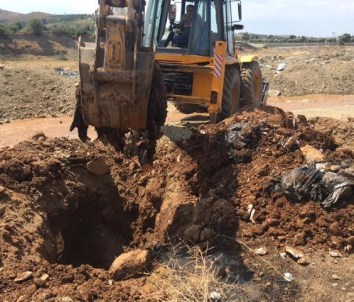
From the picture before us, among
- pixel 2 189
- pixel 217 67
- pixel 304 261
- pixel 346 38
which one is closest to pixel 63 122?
pixel 217 67

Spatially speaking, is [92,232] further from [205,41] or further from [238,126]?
[205,41]

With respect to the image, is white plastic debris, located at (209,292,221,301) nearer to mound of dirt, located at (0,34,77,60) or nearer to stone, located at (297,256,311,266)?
stone, located at (297,256,311,266)

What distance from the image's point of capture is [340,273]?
4770 mm

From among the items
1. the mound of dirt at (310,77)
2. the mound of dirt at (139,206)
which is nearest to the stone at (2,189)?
the mound of dirt at (139,206)

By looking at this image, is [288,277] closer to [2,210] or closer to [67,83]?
[2,210]

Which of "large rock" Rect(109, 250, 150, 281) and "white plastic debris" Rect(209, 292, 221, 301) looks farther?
"large rock" Rect(109, 250, 150, 281)

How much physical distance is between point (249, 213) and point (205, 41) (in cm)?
448

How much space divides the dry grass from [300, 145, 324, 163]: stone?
1917 mm

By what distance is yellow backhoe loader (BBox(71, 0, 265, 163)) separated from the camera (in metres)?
5.43

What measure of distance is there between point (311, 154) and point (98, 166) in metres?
2.74

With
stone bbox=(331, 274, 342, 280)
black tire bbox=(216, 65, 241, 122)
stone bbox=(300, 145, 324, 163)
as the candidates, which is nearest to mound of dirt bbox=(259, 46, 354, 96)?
black tire bbox=(216, 65, 241, 122)

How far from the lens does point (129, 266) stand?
4824mm

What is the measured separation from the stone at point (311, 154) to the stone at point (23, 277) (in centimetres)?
342

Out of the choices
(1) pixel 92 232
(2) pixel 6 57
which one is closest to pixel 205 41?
(1) pixel 92 232
